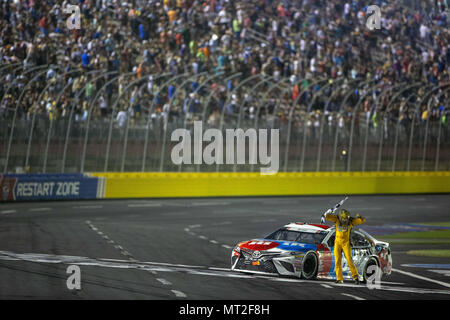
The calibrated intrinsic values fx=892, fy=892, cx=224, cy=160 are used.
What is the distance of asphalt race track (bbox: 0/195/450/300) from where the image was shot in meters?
13.7

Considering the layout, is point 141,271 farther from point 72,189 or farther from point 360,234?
point 72,189

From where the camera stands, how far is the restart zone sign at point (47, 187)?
116ft

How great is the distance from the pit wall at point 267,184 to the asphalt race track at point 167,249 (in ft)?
3.32

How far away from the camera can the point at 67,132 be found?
35.7 metres

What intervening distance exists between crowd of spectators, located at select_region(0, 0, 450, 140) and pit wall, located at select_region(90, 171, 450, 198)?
274 cm

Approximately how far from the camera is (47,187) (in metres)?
36.4

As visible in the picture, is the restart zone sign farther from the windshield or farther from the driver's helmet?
the driver's helmet

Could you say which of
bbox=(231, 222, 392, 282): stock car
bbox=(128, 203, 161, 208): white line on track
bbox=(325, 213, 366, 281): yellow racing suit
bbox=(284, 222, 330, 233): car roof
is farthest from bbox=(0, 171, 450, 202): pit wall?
bbox=(325, 213, 366, 281): yellow racing suit

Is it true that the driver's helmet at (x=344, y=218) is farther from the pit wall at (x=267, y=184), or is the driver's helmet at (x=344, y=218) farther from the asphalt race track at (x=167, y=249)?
the pit wall at (x=267, y=184)

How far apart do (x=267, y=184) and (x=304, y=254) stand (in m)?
26.7

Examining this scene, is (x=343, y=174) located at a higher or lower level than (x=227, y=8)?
lower

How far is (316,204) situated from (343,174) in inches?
225
